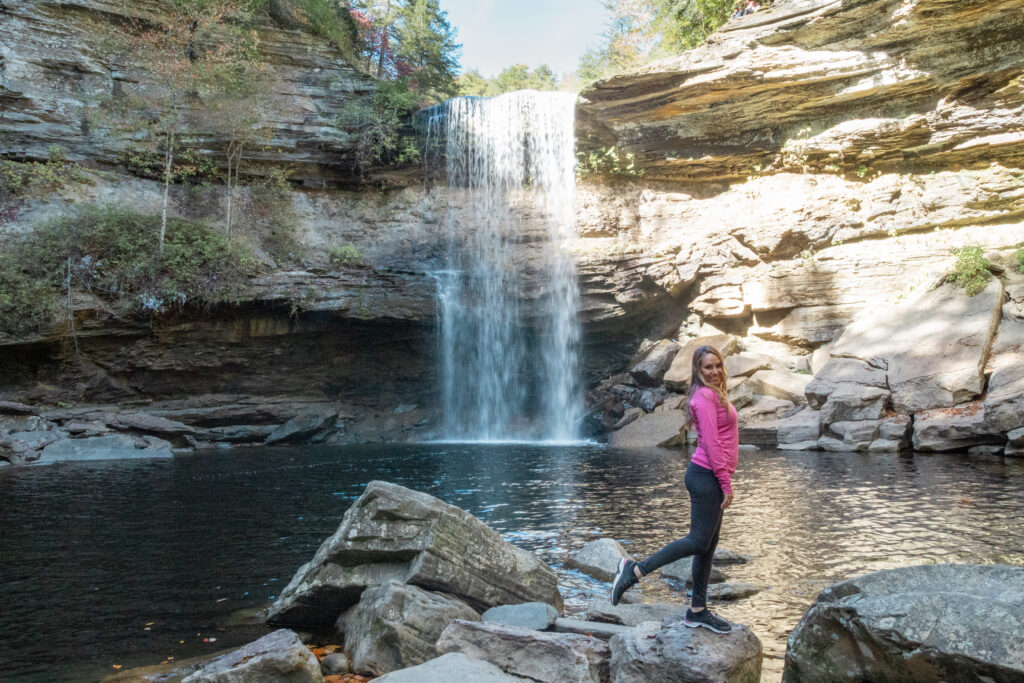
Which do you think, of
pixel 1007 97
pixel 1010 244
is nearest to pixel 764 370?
pixel 1010 244

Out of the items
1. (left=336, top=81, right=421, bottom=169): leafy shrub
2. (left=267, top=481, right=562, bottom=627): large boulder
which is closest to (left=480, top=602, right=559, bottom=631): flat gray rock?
(left=267, top=481, right=562, bottom=627): large boulder

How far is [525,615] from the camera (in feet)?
13.4

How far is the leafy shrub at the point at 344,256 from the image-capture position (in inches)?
768

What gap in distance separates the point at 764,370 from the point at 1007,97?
1002 cm

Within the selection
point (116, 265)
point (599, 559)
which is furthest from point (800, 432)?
point (116, 265)

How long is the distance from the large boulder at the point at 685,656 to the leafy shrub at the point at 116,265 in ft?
55.6

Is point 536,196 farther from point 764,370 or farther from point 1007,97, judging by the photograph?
point 1007,97

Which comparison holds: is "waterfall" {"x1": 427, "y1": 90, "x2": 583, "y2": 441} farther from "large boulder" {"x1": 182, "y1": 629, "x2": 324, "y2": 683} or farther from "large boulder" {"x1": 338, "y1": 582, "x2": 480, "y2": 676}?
"large boulder" {"x1": 182, "y1": 629, "x2": 324, "y2": 683}

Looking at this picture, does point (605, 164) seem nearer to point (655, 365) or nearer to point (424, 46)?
point (655, 365)

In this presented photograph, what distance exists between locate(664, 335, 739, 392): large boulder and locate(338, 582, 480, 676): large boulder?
1353 centimetres

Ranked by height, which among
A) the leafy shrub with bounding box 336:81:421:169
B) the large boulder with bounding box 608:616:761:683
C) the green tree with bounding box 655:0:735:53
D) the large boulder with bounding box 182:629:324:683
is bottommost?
the large boulder with bounding box 182:629:324:683

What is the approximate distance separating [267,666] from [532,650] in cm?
141

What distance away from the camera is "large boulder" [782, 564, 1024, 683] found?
2.47m

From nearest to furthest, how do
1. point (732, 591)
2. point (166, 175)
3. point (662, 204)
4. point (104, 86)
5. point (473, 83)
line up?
point (732, 591), point (166, 175), point (104, 86), point (662, 204), point (473, 83)
